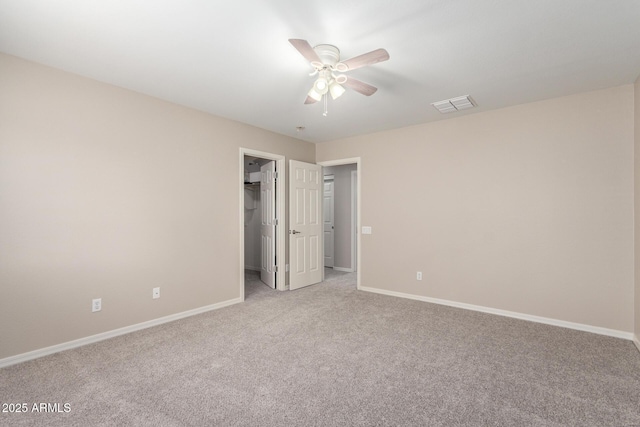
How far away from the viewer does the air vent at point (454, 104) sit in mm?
3385

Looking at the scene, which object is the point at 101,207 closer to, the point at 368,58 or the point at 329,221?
the point at 368,58

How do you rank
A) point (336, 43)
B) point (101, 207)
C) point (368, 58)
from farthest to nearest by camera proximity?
point (101, 207) → point (336, 43) → point (368, 58)

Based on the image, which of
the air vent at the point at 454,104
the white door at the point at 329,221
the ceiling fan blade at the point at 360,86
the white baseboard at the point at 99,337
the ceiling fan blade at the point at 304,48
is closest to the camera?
the ceiling fan blade at the point at 304,48

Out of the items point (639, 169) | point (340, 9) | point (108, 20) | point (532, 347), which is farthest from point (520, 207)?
point (108, 20)

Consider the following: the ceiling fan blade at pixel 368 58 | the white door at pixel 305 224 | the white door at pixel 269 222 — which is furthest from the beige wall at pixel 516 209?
the ceiling fan blade at pixel 368 58

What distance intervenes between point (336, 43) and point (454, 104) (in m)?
1.91

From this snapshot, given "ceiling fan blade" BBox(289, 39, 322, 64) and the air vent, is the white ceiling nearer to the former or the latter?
the air vent

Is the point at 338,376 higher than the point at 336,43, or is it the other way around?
the point at 336,43

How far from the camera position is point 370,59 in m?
2.04

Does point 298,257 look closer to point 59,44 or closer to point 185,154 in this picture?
point 185,154

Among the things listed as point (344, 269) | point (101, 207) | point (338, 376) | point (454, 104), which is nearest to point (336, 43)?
point (454, 104)

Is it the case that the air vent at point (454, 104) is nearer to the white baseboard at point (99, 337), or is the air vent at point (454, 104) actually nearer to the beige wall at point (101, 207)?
the beige wall at point (101, 207)

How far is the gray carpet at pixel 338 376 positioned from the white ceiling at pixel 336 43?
2.51 meters

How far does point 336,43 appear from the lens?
229cm
